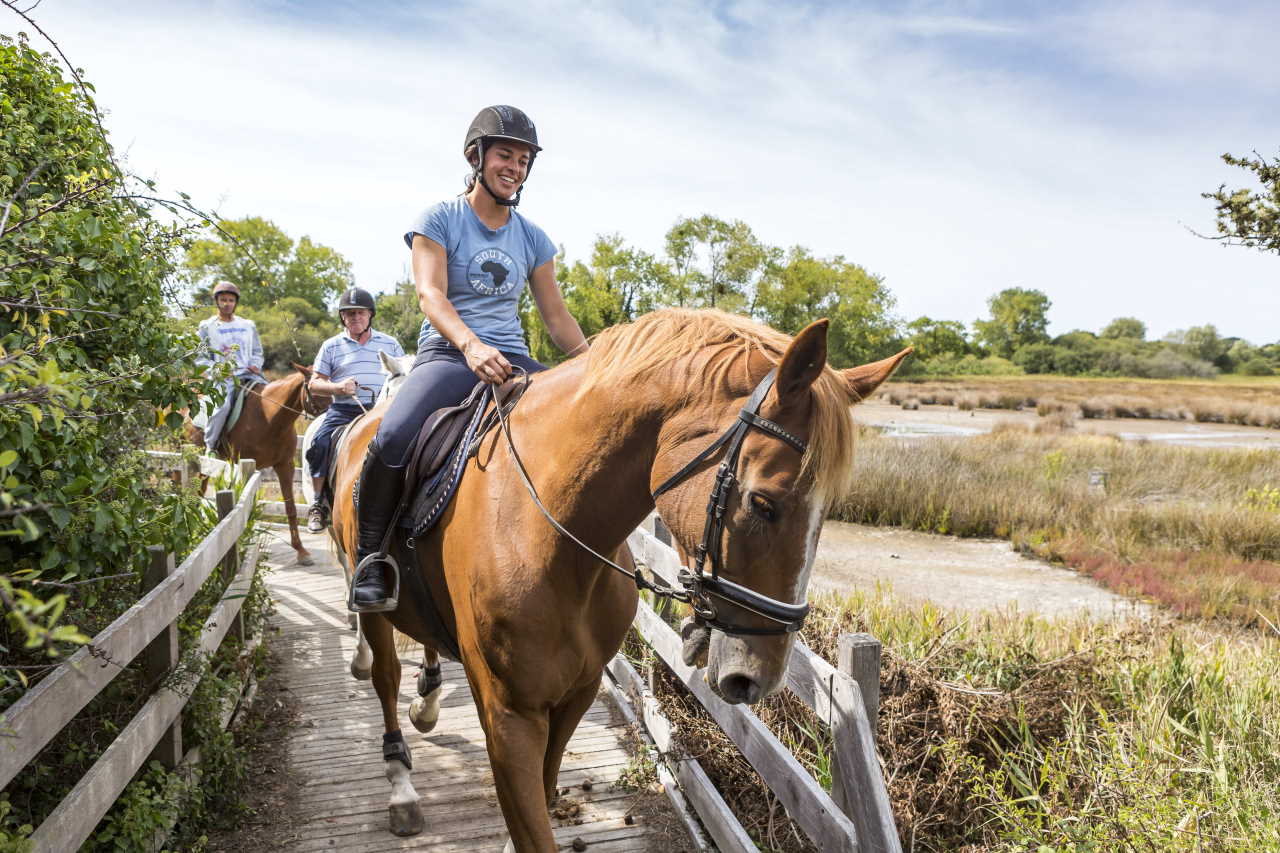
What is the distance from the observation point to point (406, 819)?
157 inches

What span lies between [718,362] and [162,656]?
3105 millimetres

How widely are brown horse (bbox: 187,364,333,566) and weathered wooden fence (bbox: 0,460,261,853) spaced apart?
4.89 metres

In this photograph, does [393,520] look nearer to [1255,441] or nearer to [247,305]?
[1255,441]

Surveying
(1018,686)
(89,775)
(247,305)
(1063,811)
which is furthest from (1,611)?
(247,305)

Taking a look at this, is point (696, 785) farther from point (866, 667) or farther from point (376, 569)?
point (376, 569)

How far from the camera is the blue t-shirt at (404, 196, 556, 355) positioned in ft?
11.4

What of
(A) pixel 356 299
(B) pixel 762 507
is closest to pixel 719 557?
(B) pixel 762 507

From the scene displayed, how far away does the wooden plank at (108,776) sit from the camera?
8.26ft

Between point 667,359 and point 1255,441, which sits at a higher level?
point 667,359

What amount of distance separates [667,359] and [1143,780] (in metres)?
2.89

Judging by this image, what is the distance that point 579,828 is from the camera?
407 centimetres

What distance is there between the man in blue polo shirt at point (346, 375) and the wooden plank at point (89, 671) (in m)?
2.74

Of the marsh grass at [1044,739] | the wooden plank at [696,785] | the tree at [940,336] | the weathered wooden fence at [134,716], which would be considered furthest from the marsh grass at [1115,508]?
the tree at [940,336]

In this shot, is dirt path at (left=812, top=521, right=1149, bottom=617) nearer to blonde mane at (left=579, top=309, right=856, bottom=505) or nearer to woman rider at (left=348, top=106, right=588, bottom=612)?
woman rider at (left=348, top=106, right=588, bottom=612)
